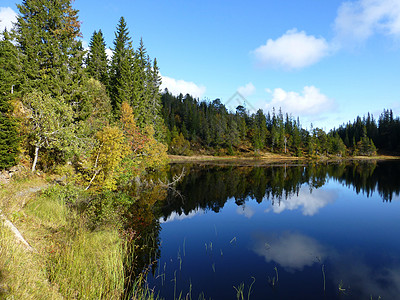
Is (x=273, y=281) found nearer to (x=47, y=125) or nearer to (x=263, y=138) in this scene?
(x=47, y=125)

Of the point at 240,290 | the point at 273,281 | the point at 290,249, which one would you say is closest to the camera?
the point at 240,290

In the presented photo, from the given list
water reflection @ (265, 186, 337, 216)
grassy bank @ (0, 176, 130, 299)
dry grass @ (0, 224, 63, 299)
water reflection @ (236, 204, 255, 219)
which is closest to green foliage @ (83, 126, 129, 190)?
grassy bank @ (0, 176, 130, 299)

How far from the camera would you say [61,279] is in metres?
5.63

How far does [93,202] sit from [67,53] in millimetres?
17767

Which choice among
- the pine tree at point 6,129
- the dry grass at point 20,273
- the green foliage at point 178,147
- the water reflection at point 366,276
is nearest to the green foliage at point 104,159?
the pine tree at point 6,129

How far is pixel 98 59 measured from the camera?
4216 centimetres

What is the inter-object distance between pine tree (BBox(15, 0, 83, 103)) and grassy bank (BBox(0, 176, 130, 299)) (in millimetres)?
16774

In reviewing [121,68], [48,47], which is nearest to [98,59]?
[121,68]

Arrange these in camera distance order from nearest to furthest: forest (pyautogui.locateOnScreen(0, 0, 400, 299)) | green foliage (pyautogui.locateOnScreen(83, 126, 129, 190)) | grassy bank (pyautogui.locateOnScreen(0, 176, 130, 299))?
grassy bank (pyautogui.locateOnScreen(0, 176, 130, 299)) < forest (pyautogui.locateOnScreen(0, 0, 400, 299)) < green foliage (pyautogui.locateOnScreen(83, 126, 129, 190))

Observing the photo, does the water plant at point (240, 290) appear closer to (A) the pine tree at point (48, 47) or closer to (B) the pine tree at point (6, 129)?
(B) the pine tree at point (6, 129)

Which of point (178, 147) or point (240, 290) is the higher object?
point (178, 147)

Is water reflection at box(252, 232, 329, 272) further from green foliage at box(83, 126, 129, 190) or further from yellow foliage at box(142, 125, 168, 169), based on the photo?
yellow foliage at box(142, 125, 168, 169)

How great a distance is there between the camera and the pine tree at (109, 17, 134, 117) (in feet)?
115

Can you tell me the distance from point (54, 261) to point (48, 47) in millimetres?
23785
